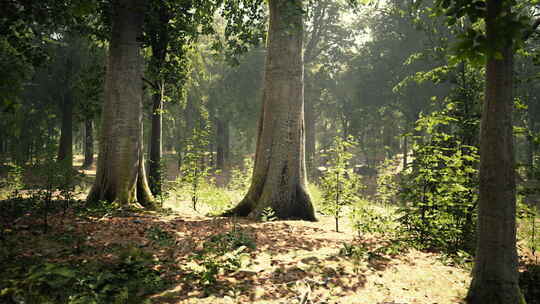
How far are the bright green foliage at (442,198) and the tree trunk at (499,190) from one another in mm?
1594

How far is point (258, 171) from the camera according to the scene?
776 centimetres

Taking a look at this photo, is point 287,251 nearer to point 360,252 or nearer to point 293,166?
point 360,252

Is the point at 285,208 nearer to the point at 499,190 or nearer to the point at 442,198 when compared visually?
the point at 442,198

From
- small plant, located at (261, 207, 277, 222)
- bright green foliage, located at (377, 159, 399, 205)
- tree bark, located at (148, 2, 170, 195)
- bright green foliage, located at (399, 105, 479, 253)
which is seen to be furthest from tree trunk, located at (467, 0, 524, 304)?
tree bark, located at (148, 2, 170, 195)

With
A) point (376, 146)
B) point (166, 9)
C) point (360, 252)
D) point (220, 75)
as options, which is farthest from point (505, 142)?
point (376, 146)

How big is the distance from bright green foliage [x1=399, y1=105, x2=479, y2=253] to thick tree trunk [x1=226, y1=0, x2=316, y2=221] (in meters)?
2.64

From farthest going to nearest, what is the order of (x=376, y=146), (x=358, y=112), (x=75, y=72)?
1. (x=376, y=146)
2. (x=358, y=112)
3. (x=75, y=72)

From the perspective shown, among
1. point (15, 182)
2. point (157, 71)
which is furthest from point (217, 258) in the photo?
point (15, 182)

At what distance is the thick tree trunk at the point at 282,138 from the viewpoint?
756 cm

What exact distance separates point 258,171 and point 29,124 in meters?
20.6

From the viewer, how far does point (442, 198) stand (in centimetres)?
516

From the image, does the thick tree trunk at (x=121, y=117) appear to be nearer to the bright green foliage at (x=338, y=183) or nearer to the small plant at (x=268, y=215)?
the small plant at (x=268, y=215)

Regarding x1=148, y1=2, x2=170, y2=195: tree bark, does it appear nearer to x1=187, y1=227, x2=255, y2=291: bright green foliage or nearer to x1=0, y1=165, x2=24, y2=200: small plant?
x1=0, y1=165, x2=24, y2=200: small plant

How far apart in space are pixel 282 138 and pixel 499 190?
4.80 meters
